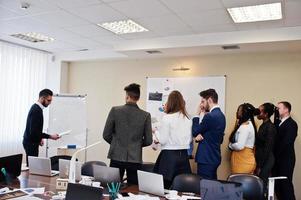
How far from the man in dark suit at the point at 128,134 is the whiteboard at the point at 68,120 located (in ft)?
8.68

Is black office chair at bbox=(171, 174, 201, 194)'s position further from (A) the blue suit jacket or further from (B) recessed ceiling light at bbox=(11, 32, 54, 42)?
(B) recessed ceiling light at bbox=(11, 32, 54, 42)

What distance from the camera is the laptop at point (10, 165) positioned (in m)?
2.63

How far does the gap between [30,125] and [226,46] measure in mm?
2904

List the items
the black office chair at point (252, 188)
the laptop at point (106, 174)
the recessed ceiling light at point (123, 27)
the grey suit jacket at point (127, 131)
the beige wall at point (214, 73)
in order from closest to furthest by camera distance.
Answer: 1. the laptop at point (106, 174)
2. the black office chair at point (252, 188)
3. the grey suit jacket at point (127, 131)
4. the recessed ceiling light at point (123, 27)
5. the beige wall at point (214, 73)

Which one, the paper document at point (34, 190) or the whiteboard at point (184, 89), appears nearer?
the paper document at point (34, 190)

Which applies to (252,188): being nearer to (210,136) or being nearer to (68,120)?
(210,136)

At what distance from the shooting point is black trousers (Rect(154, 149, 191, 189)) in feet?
10.2

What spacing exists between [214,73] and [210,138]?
1.79 m

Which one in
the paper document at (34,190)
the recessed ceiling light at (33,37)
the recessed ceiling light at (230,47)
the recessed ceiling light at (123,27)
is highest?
the recessed ceiling light at (33,37)

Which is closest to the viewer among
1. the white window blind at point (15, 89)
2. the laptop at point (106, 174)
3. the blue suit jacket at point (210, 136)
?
the laptop at point (106, 174)

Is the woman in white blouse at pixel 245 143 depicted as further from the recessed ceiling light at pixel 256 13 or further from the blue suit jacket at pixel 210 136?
the recessed ceiling light at pixel 256 13

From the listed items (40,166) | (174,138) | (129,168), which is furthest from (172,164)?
(40,166)

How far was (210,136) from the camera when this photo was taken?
11.0 ft

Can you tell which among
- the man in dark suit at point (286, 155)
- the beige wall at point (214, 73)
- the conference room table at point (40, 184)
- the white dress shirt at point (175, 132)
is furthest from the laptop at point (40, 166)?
the man in dark suit at point (286, 155)
